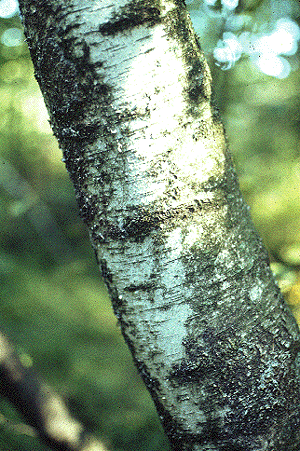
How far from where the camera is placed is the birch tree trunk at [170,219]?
682mm

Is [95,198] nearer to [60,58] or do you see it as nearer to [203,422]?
[60,58]

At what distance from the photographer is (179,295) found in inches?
29.4

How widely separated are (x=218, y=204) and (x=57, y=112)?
1.29 ft

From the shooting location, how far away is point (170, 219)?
728 millimetres

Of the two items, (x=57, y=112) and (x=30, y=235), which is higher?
(x=30, y=235)

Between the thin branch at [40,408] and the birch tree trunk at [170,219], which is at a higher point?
the birch tree trunk at [170,219]

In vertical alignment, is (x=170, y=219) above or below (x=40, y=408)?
above

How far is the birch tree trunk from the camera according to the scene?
68 centimetres

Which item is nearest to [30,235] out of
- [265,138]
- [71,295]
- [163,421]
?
[71,295]

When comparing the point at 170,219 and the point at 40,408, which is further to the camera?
the point at 40,408

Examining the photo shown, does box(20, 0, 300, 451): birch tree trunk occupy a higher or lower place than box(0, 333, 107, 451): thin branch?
higher

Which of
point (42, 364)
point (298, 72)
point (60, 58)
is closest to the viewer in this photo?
point (60, 58)

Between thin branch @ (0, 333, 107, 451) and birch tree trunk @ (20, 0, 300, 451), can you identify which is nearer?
birch tree trunk @ (20, 0, 300, 451)

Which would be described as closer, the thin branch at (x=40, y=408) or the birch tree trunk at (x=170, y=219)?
the birch tree trunk at (x=170, y=219)
